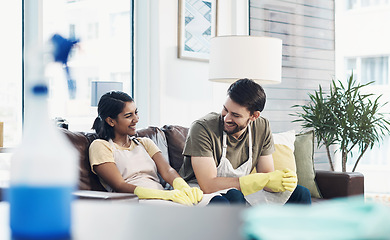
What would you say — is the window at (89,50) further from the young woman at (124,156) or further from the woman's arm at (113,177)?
the woman's arm at (113,177)

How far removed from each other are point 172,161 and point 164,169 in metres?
0.32

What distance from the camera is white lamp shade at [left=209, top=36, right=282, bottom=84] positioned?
3.47 metres

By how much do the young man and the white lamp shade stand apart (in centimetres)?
78

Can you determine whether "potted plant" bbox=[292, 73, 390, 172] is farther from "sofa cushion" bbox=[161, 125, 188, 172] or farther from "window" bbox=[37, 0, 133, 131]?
"sofa cushion" bbox=[161, 125, 188, 172]

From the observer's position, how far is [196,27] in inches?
165

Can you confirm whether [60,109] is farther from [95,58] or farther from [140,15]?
[140,15]

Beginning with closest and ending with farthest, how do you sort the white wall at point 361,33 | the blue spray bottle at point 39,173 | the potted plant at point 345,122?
the blue spray bottle at point 39,173 < the potted plant at point 345,122 < the white wall at point 361,33

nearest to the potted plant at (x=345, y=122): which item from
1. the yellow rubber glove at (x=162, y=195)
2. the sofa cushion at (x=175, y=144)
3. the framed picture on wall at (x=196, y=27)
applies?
the framed picture on wall at (x=196, y=27)

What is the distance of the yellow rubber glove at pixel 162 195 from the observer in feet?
7.34

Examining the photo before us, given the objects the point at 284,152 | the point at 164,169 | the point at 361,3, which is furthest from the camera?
the point at 361,3

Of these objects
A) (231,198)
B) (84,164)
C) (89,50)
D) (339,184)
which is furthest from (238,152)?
(89,50)

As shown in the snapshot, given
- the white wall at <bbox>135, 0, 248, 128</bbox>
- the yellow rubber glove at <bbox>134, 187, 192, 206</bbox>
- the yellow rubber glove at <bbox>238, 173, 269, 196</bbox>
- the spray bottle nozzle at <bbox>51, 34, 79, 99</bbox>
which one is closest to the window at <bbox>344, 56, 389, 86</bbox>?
the white wall at <bbox>135, 0, 248, 128</bbox>

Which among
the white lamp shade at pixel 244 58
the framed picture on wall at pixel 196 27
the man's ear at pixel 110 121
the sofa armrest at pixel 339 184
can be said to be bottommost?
the sofa armrest at pixel 339 184

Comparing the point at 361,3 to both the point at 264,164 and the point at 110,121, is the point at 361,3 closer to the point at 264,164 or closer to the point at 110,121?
the point at 264,164
